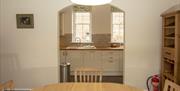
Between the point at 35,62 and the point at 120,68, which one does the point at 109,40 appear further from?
the point at 35,62

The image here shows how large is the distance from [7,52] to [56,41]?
3.39 ft

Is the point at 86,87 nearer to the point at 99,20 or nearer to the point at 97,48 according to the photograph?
→ the point at 97,48

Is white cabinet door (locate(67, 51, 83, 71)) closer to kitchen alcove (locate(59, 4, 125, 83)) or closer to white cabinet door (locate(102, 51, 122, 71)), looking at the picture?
kitchen alcove (locate(59, 4, 125, 83))

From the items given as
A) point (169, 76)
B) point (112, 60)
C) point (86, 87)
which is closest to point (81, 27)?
point (112, 60)

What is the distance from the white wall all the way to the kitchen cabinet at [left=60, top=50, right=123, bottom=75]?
182 cm

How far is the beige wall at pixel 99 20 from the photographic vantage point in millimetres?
7845

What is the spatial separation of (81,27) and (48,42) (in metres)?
3.23

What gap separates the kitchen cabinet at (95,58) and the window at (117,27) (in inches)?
46.7

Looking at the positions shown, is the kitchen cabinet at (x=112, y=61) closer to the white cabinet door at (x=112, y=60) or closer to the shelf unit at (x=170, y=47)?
the white cabinet door at (x=112, y=60)

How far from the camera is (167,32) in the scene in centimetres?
473

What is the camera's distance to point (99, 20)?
7914mm

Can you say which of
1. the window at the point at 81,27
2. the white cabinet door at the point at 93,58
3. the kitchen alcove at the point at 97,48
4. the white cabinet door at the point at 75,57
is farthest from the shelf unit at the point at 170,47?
the window at the point at 81,27

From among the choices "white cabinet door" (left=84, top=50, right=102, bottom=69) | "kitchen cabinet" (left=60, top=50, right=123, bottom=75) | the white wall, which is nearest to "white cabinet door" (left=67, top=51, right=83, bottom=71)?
"kitchen cabinet" (left=60, top=50, right=123, bottom=75)

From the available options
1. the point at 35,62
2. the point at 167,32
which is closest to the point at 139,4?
the point at 167,32
